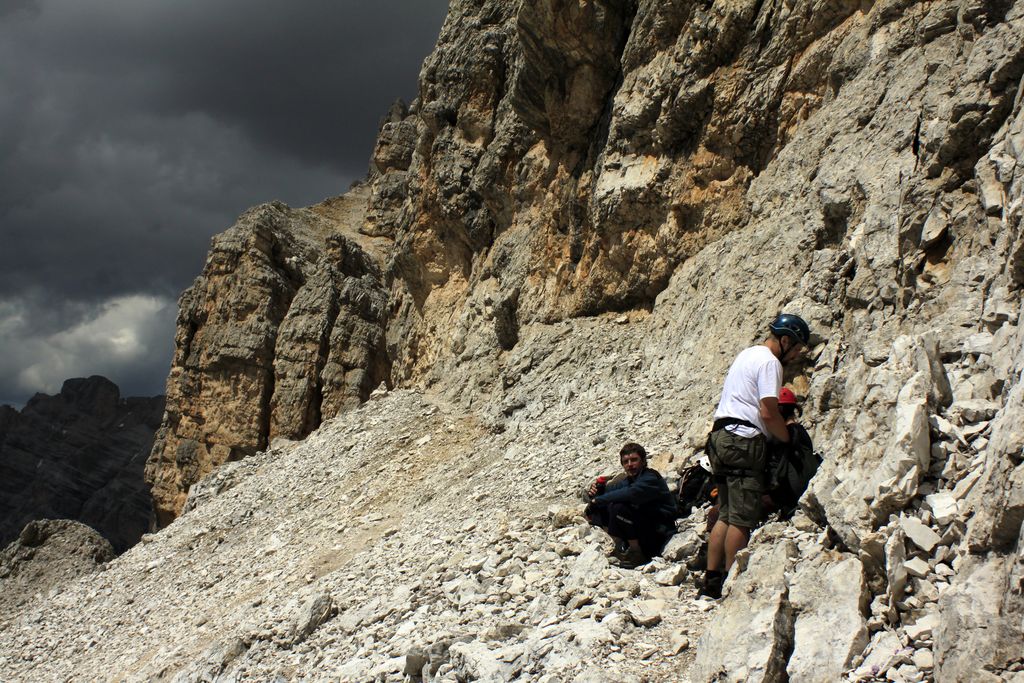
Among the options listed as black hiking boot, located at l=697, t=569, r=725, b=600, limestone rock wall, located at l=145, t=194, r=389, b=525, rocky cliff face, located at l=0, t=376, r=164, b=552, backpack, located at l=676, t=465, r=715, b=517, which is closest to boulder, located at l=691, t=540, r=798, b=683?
black hiking boot, located at l=697, t=569, r=725, b=600

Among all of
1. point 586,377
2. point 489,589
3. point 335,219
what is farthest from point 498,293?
point 335,219

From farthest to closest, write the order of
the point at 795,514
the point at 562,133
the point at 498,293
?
the point at 498,293, the point at 562,133, the point at 795,514

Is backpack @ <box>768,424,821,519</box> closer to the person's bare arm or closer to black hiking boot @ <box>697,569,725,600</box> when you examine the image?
the person's bare arm

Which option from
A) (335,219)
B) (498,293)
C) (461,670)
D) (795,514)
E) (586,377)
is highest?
(335,219)

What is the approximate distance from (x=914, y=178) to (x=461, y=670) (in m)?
6.62

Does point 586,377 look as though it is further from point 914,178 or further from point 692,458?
point 914,178

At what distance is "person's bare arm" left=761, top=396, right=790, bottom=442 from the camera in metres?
6.20

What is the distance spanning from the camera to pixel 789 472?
20.6 ft

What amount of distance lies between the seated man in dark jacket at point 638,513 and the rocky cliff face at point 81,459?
7598 centimetres

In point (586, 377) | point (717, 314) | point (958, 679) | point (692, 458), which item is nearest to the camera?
point (958, 679)

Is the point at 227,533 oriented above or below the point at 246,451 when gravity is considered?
below

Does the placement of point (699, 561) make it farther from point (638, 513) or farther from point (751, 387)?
point (751, 387)

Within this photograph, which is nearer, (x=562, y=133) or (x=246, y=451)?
(x=562, y=133)

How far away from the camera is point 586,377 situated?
16953 millimetres
